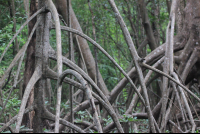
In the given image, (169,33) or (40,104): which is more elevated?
(169,33)

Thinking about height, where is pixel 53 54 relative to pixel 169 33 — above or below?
below

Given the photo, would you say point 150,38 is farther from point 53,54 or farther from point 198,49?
point 53,54

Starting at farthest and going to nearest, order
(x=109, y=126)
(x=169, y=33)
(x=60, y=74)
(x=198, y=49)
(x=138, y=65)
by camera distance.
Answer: (x=109, y=126) < (x=198, y=49) < (x=169, y=33) < (x=138, y=65) < (x=60, y=74)

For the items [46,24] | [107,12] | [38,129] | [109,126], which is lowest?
[109,126]

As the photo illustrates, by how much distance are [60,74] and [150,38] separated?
393 centimetres

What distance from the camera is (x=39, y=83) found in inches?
60.6

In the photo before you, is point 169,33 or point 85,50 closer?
point 169,33

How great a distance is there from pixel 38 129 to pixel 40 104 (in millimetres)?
207

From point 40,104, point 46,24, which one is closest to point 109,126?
point 40,104

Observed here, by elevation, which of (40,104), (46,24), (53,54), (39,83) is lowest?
(40,104)

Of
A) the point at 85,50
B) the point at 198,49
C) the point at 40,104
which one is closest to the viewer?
the point at 40,104

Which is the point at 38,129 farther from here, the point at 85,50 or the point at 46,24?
the point at 85,50

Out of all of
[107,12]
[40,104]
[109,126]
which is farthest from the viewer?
[107,12]

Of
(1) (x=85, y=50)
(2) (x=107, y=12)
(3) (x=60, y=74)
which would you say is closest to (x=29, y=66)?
(1) (x=85, y=50)
